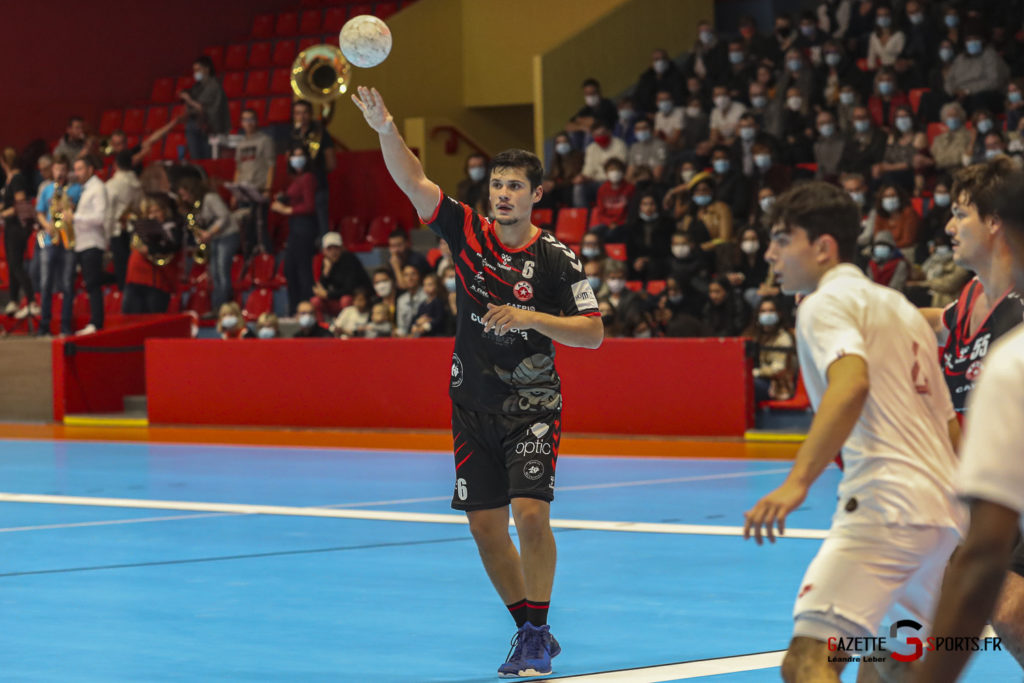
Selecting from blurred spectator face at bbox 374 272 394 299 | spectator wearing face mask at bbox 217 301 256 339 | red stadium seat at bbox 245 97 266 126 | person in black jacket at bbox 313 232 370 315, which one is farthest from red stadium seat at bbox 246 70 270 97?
blurred spectator face at bbox 374 272 394 299

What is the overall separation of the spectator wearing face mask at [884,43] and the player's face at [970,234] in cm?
1642

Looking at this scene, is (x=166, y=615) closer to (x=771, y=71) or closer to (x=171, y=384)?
(x=171, y=384)

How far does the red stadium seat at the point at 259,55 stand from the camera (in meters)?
29.2

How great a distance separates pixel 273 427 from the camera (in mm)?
19469

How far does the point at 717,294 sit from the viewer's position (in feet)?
58.2

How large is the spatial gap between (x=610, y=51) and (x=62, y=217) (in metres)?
9.95

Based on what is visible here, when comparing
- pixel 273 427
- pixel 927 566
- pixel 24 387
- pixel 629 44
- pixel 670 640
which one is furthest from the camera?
pixel 629 44

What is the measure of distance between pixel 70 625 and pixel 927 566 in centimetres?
500

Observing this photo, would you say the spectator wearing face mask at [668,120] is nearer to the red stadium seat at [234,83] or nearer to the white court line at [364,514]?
the red stadium seat at [234,83]

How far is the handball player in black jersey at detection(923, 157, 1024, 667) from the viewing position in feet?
16.2

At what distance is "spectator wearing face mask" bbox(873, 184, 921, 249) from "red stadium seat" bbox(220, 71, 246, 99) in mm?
14708

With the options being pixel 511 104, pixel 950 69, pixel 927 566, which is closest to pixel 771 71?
pixel 950 69

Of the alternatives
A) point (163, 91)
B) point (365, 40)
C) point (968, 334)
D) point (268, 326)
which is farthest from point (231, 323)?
point (968, 334)

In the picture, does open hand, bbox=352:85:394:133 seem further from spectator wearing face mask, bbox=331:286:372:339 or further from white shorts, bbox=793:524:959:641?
spectator wearing face mask, bbox=331:286:372:339
